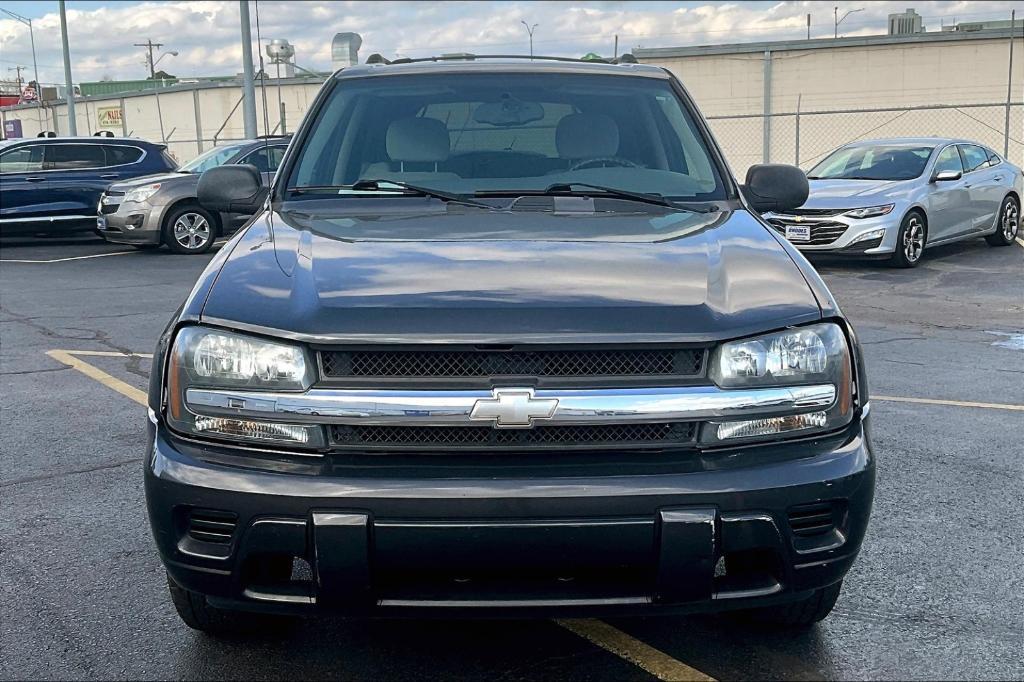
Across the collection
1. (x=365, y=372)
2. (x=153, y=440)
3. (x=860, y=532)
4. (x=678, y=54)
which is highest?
(x=678, y=54)

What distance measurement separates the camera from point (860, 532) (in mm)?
2797

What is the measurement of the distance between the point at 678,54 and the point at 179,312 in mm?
29950

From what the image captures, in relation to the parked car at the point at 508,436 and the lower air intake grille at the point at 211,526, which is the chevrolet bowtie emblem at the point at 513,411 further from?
the lower air intake grille at the point at 211,526

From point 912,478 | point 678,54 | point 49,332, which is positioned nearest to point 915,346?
point 912,478

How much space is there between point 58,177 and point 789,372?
16.4 metres

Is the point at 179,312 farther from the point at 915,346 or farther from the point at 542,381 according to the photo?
the point at 915,346

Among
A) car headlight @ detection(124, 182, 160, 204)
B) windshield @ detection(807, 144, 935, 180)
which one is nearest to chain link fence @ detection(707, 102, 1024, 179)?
windshield @ detection(807, 144, 935, 180)

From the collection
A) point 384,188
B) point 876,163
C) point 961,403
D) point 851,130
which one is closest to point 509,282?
point 384,188

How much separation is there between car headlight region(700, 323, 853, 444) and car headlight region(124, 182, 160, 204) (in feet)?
45.4

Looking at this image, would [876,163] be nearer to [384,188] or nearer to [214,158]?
[214,158]

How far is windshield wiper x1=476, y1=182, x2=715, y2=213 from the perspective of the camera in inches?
149

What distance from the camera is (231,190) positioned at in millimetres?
4273

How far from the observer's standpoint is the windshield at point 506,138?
4051mm

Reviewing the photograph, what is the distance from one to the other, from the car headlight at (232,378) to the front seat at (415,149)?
1.49 meters
